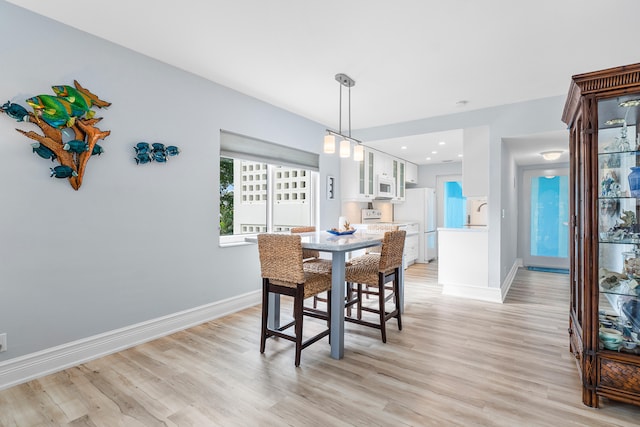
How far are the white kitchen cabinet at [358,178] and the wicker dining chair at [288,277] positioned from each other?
2.87 metres

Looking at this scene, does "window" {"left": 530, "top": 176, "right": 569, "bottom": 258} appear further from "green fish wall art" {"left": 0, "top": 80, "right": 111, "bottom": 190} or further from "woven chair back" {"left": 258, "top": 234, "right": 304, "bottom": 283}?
"green fish wall art" {"left": 0, "top": 80, "right": 111, "bottom": 190}

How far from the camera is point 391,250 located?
281 cm

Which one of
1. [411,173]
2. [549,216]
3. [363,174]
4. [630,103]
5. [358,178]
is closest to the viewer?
[630,103]

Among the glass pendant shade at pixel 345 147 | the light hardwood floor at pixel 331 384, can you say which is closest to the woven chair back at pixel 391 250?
the light hardwood floor at pixel 331 384

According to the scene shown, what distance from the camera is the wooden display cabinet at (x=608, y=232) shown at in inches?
72.1

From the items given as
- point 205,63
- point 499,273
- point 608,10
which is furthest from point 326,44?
point 499,273

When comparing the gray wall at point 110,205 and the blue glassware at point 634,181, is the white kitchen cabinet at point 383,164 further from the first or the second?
the blue glassware at point 634,181

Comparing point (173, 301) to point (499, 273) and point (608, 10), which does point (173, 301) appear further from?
point (608, 10)

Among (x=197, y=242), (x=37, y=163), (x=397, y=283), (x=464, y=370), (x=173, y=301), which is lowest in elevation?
(x=464, y=370)

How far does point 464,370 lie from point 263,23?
114 inches

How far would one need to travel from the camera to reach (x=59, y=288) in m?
2.33

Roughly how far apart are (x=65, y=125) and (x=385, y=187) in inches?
189

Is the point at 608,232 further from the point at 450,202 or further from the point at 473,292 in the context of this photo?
the point at 450,202

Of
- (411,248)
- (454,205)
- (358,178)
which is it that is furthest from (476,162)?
(454,205)
